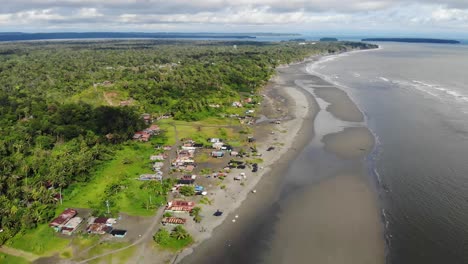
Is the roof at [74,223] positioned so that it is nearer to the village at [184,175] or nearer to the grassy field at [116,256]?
the village at [184,175]

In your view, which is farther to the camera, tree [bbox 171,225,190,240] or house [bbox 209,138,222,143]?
house [bbox 209,138,222,143]

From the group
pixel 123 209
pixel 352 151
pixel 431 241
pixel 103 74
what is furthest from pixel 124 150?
pixel 103 74

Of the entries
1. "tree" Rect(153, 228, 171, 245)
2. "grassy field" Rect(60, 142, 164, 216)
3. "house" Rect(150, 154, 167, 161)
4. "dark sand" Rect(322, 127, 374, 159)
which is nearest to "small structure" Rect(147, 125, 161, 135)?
"grassy field" Rect(60, 142, 164, 216)

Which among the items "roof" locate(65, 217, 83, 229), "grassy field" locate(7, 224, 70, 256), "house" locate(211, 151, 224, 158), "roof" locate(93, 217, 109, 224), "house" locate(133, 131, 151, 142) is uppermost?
"house" locate(133, 131, 151, 142)

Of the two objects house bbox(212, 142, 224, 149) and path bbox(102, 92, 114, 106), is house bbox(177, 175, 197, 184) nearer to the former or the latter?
house bbox(212, 142, 224, 149)

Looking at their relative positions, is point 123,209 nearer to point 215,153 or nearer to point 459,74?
point 215,153

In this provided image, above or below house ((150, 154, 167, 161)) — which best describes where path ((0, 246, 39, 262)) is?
below

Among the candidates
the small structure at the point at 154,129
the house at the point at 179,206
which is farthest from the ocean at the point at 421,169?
the small structure at the point at 154,129
